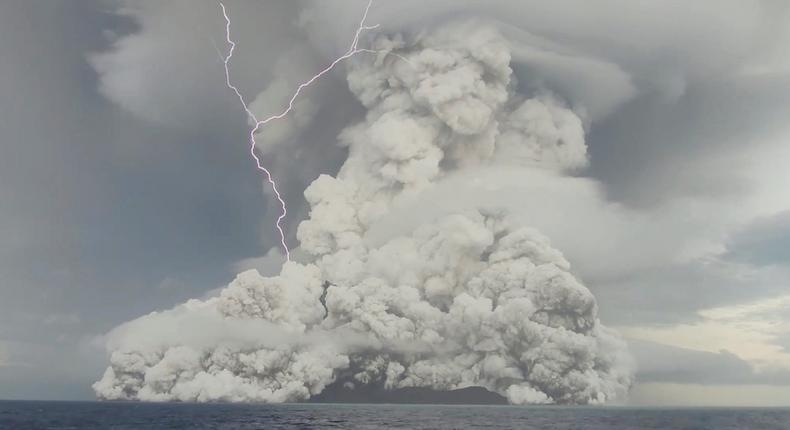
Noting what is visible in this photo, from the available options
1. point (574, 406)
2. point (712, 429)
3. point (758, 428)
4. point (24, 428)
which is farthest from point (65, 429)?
point (574, 406)

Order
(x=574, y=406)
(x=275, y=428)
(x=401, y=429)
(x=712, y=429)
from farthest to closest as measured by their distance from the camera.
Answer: (x=574, y=406) < (x=712, y=429) < (x=401, y=429) < (x=275, y=428)

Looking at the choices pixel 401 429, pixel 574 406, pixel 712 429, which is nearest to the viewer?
pixel 401 429

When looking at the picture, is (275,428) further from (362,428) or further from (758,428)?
(758,428)

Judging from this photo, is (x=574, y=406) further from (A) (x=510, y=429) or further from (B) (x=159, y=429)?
(B) (x=159, y=429)

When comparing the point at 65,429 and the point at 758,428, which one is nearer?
the point at 65,429

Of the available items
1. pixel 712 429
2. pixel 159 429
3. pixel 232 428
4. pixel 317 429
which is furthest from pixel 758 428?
pixel 159 429

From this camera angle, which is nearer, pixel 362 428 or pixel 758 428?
pixel 362 428

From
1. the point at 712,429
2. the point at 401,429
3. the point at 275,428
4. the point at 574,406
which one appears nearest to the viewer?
the point at 275,428

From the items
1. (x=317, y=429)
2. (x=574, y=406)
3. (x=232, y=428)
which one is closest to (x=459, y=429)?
(x=317, y=429)

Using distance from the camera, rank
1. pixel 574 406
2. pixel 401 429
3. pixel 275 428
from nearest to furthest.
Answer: pixel 275 428
pixel 401 429
pixel 574 406
